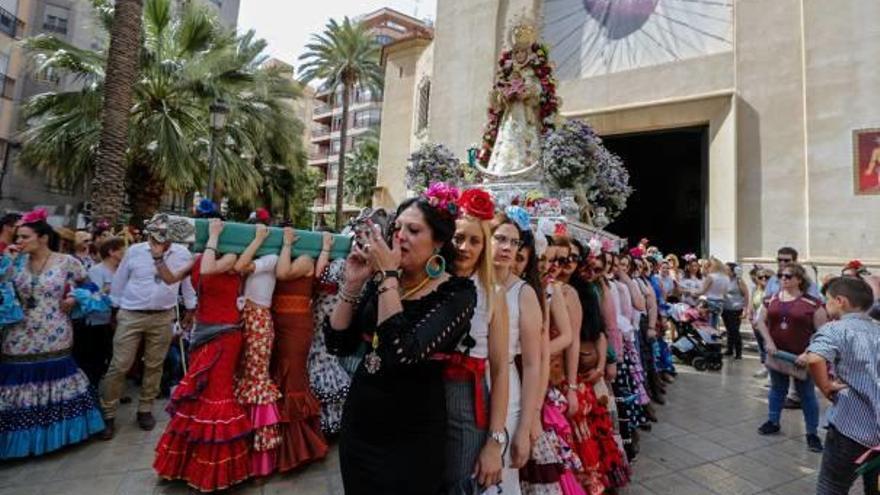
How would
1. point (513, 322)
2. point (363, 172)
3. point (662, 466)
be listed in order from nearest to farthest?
point (513, 322), point (662, 466), point (363, 172)

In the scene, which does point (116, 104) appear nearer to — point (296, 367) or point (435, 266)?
point (296, 367)

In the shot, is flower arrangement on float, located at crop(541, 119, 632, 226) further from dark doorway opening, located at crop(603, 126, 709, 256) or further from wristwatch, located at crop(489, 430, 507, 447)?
dark doorway opening, located at crop(603, 126, 709, 256)

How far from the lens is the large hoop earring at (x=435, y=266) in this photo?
1816 mm

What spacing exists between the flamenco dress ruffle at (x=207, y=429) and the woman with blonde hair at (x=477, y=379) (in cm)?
217

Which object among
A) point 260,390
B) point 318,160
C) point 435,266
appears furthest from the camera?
point 318,160

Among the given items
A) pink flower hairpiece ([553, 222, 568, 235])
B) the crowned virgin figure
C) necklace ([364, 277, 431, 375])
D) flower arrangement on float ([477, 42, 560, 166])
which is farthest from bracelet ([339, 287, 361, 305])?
flower arrangement on float ([477, 42, 560, 166])

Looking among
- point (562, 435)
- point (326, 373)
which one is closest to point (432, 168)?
point (326, 373)

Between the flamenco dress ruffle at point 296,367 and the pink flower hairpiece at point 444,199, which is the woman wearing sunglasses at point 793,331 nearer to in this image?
the pink flower hairpiece at point 444,199

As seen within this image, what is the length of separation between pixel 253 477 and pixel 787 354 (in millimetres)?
5363

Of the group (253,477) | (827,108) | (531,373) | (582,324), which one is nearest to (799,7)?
(827,108)

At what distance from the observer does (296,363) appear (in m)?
3.81

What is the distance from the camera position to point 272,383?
366 cm

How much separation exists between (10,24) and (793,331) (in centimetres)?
2889

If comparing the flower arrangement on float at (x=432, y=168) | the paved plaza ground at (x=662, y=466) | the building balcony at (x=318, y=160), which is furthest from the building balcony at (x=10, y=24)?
the building balcony at (x=318, y=160)
